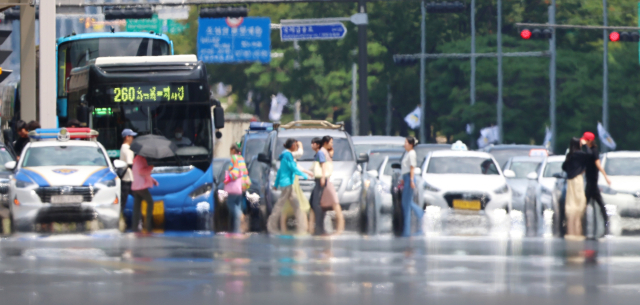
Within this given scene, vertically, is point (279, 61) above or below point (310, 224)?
above

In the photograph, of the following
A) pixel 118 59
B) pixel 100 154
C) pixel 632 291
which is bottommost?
pixel 632 291

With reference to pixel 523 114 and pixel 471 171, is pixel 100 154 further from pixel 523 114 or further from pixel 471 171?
pixel 523 114

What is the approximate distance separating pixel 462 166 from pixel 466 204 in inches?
66.8

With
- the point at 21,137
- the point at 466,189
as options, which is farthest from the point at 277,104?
the point at 466,189

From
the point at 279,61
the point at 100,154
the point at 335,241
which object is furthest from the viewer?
the point at 279,61

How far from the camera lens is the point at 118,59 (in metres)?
21.6

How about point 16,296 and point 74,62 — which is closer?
point 16,296

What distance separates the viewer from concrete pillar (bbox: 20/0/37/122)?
85.9 feet

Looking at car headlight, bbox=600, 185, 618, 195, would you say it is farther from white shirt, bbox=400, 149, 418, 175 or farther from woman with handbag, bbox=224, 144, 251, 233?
woman with handbag, bbox=224, 144, 251, 233

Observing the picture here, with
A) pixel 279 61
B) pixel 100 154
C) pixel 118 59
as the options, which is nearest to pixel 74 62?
pixel 118 59

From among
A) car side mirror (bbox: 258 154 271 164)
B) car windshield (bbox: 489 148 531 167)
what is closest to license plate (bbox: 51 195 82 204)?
car side mirror (bbox: 258 154 271 164)

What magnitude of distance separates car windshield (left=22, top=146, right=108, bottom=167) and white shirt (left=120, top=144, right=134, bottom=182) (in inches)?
13.1

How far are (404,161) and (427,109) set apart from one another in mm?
35694

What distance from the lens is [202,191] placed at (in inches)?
840
